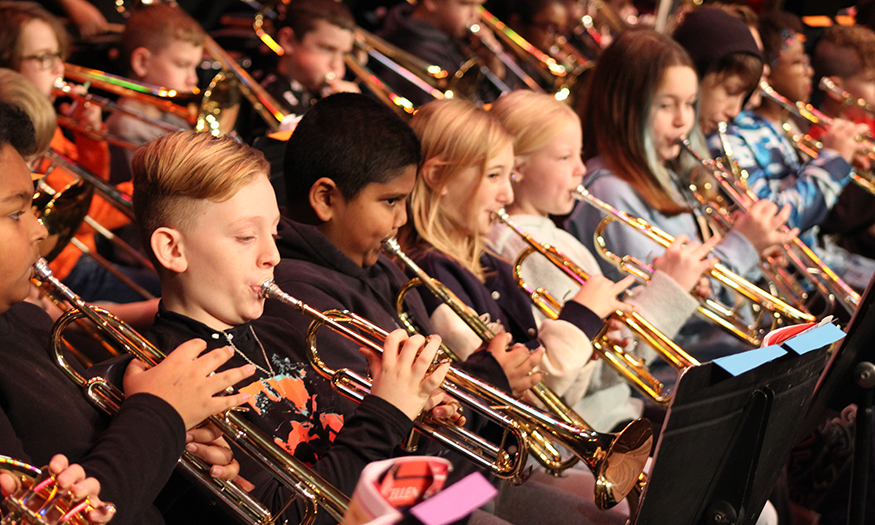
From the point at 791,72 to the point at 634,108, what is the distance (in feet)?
5.50

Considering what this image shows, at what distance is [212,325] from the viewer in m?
1.50

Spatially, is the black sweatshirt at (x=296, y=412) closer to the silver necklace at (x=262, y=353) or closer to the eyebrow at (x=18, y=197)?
the silver necklace at (x=262, y=353)

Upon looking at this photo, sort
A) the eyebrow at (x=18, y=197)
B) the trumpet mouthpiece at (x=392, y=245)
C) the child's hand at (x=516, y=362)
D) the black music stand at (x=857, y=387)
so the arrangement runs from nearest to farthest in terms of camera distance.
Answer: the eyebrow at (x=18, y=197) → the black music stand at (x=857, y=387) → the child's hand at (x=516, y=362) → the trumpet mouthpiece at (x=392, y=245)

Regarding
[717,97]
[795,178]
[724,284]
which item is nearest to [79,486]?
[724,284]

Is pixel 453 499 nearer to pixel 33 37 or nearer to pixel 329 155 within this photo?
pixel 329 155

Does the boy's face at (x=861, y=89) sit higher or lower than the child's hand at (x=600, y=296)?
higher

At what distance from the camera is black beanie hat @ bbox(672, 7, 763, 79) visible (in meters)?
3.34

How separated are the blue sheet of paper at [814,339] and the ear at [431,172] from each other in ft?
3.42

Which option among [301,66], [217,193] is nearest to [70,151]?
[301,66]

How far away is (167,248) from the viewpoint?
1463 mm

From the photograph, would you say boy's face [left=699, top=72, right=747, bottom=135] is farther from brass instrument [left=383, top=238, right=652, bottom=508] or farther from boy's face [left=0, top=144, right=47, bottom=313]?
boy's face [left=0, top=144, right=47, bottom=313]

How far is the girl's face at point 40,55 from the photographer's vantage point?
2.58 metres

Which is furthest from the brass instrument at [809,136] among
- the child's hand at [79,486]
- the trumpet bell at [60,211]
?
the child's hand at [79,486]

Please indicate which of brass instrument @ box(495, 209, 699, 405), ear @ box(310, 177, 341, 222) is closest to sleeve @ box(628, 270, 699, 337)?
brass instrument @ box(495, 209, 699, 405)
